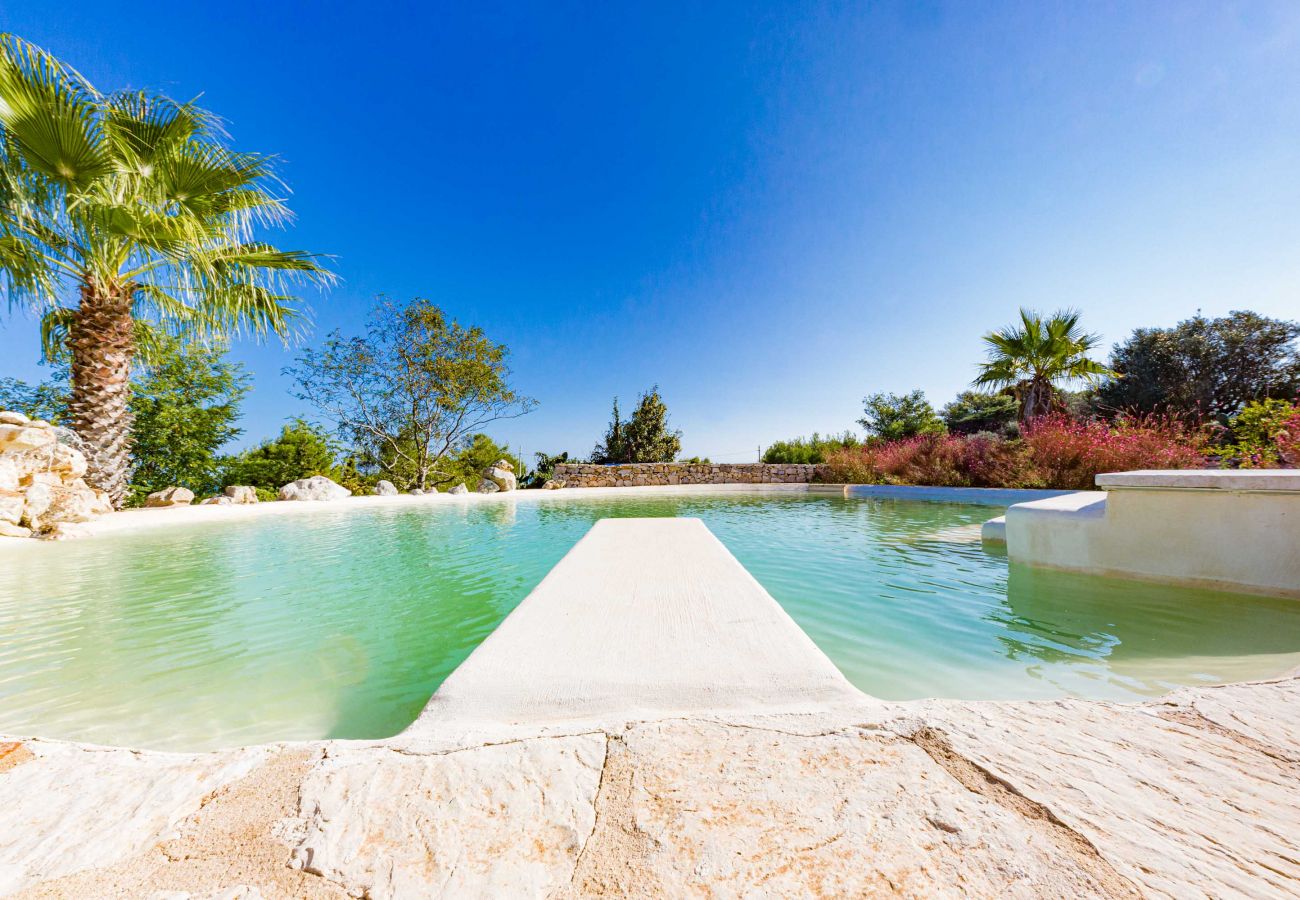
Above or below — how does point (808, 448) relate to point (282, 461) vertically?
above

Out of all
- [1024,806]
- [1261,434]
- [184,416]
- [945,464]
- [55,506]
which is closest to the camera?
[1024,806]

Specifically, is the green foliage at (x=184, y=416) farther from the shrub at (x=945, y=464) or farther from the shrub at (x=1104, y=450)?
the shrub at (x=1104, y=450)

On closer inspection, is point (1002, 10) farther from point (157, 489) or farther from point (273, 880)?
point (157, 489)

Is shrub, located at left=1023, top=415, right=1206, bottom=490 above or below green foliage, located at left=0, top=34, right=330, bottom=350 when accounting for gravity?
below

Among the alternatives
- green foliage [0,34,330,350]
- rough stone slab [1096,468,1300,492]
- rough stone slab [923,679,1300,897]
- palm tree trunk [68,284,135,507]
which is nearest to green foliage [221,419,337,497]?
palm tree trunk [68,284,135,507]

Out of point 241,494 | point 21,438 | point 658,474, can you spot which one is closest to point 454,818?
point 21,438

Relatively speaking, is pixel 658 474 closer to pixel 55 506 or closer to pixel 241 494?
pixel 241 494

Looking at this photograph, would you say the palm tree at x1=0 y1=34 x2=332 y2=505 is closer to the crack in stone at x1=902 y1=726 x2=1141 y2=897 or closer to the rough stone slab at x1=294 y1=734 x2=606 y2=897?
the rough stone slab at x1=294 y1=734 x2=606 y2=897

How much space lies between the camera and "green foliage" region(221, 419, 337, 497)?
10195 mm

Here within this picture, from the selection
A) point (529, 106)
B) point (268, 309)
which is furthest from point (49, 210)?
point (529, 106)

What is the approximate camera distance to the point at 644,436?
19.6 meters

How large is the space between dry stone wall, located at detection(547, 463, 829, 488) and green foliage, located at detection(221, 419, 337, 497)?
705 cm

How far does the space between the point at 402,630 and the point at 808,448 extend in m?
15.8

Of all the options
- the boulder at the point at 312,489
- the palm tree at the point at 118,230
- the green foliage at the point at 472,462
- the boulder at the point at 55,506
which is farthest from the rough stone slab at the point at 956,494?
the boulder at the point at 55,506
